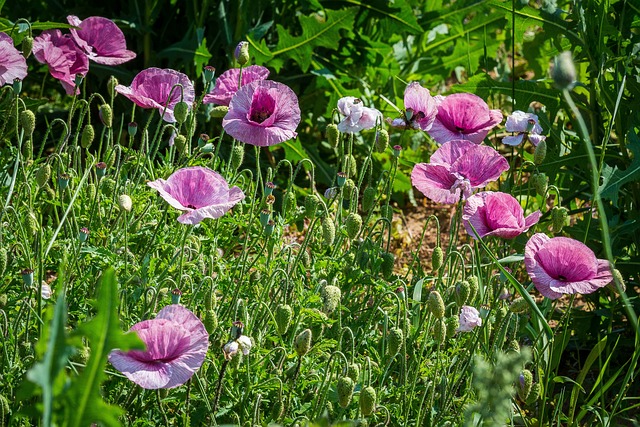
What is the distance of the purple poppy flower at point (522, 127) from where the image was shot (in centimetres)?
238

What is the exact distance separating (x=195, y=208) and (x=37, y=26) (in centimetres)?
87

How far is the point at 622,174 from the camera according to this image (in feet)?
8.30

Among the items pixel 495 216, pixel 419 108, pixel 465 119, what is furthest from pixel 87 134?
pixel 495 216

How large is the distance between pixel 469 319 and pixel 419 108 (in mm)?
553

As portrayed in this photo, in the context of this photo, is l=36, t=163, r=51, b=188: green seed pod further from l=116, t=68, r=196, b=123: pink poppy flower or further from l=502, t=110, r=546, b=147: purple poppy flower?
l=502, t=110, r=546, b=147: purple poppy flower

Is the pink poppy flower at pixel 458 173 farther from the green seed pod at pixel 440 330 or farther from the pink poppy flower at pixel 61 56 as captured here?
the pink poppy flower at pixel 61 56

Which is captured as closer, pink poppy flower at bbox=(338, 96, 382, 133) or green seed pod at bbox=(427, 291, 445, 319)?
green seed pod at bbox=(427, 291, 445, 319)

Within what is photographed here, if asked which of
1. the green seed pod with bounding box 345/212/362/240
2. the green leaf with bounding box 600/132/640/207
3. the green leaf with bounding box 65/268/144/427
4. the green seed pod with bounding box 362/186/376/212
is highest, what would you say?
the green leaf with bounding box 65/268/144/427

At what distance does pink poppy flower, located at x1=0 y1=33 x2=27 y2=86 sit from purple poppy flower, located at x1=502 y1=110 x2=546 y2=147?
3.82 ft

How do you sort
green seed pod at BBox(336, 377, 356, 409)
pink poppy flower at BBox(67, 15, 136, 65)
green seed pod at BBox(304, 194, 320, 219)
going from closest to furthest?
green seed pod at BBox(336, 377, 356, 409) < green seed pod at BBox(304, 194, 320, 219) < pink poppy flower at BBox(67, 15, 136, 65)

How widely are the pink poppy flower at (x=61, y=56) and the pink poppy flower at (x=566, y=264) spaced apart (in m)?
1.20

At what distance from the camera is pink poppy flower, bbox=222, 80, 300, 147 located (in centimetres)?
217

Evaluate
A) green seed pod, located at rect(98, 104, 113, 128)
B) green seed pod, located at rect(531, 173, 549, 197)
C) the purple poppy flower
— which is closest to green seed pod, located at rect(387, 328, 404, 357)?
green seed pod, located at rect(531, 173, 549, 197)

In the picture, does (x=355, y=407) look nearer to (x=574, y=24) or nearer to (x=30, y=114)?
(x=30, y=114)
